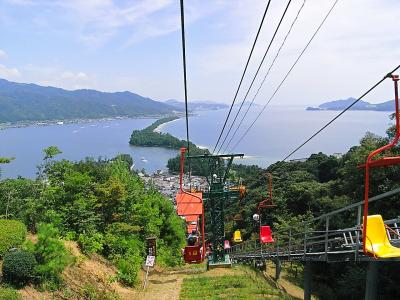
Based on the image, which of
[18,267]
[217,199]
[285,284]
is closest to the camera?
[18,267]

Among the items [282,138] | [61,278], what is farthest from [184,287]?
[282,138]

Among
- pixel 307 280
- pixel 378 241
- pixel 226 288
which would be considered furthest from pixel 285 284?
pixel 378 241

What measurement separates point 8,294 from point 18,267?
871mm

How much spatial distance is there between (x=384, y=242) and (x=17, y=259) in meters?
8.60

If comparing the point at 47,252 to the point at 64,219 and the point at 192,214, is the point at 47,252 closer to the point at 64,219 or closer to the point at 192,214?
the point at 64,219

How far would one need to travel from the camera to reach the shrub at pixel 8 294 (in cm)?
971

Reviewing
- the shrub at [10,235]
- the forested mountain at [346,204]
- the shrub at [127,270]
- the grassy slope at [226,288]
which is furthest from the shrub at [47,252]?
the forested mountain at [346,204]

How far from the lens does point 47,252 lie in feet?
37.3

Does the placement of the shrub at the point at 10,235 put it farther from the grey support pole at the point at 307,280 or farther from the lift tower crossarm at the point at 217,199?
the grey support pole at the point at 307,280

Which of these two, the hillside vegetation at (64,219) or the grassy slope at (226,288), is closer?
the hillside vegetation at (64,219)

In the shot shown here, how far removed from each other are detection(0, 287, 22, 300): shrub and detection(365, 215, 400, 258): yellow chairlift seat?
25.8 feet

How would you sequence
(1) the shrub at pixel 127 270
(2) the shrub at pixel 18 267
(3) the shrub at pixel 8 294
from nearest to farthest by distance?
(3) the shrub at pixel 8 294
(2) the shrub at pixel 18 267
(1) the shrub at pixel 127 270

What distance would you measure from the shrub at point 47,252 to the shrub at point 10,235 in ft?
2.45

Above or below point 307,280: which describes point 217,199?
above
